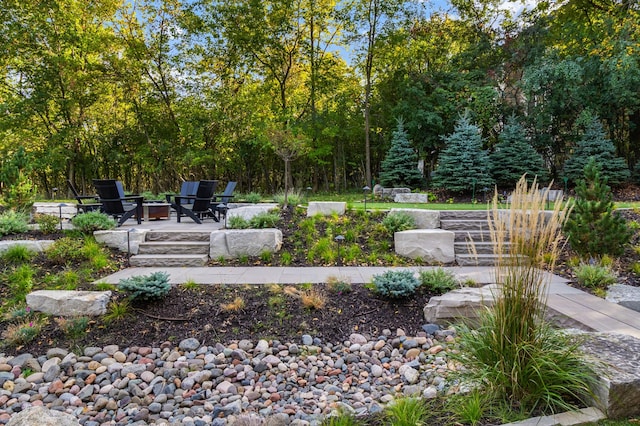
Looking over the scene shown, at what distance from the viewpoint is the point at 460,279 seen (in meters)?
4.23

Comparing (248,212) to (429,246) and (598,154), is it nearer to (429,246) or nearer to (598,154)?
(429,246)

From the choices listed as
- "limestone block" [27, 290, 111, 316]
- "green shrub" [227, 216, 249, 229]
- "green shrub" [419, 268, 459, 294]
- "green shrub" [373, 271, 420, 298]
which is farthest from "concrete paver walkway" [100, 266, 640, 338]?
"green shrub" [227, 216, 249, 229]

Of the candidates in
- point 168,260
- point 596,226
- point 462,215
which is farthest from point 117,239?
point 596,226

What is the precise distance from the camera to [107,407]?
2.53 meters

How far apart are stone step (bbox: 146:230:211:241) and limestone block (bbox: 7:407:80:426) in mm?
3977

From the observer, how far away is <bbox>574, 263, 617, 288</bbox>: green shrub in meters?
4.12

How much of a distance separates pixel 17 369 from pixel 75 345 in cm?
39

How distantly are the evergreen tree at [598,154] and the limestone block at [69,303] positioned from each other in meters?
13.0

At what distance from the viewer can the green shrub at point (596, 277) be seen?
162 inches

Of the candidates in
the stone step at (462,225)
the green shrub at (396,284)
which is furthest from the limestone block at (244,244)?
the stone step at (462,225)

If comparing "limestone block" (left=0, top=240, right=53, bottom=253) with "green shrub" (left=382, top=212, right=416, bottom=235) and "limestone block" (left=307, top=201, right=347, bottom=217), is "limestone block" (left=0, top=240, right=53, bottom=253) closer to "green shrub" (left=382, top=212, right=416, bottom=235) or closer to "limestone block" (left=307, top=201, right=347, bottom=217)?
"limestone block" (left=307, top=201, right=347, bottom=217)

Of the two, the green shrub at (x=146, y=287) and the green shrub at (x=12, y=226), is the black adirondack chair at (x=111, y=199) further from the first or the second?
the green shrub at (x=146, y=287)

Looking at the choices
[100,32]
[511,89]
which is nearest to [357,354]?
[511,89]

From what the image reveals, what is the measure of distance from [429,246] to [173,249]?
380 centimetres
